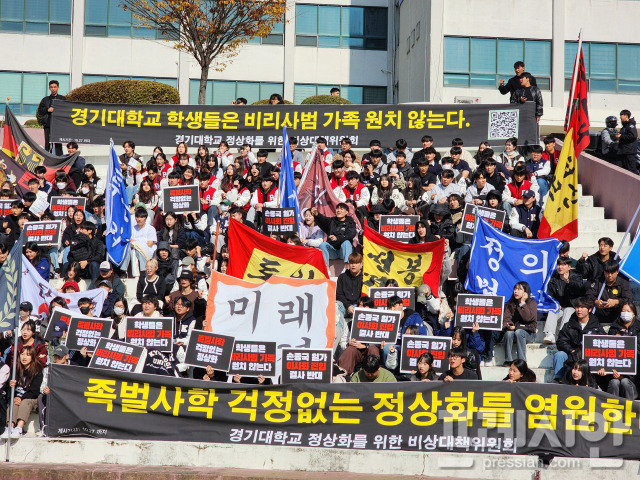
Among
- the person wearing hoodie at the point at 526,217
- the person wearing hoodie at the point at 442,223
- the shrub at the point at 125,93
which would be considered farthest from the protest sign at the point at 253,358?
the shrub at the point at 125,93

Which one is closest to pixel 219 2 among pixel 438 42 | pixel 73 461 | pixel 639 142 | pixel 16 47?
pixel 438 42

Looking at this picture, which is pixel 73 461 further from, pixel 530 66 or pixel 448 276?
pixel 530 66

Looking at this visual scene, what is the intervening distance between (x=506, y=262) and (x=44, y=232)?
26.3ft

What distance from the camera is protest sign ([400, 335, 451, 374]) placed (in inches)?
503

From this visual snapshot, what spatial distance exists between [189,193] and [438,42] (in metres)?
Answer: 16.9

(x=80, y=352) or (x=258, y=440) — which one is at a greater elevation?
(x=80, y=352)

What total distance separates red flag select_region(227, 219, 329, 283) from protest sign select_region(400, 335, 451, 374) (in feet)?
10.0

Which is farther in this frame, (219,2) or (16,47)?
A: (16,47)

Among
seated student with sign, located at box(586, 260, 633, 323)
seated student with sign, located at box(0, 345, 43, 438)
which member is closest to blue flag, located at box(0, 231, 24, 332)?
seated student with sign, located at box(0, 345, 43, 438)

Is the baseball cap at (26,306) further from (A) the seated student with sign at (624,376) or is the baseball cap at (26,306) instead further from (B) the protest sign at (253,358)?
(A) the seated student with sign at (624,376)

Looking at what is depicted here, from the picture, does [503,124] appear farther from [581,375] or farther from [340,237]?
[581,375]

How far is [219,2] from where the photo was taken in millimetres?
30141

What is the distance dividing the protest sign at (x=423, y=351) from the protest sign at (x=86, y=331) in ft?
13.6

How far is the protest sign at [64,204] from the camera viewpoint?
1856cm
